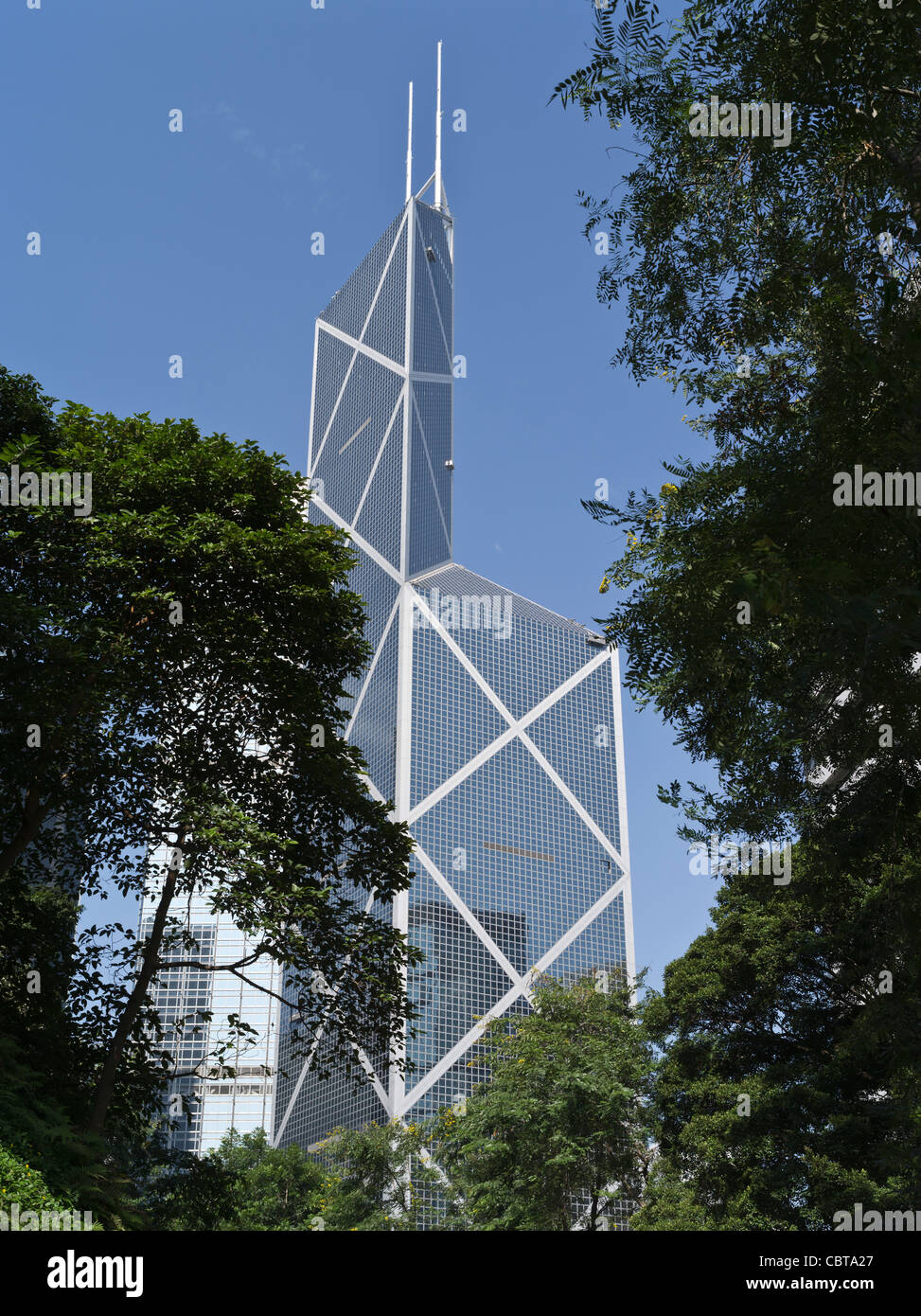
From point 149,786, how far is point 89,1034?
3394 millimetres

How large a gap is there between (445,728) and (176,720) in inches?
2543

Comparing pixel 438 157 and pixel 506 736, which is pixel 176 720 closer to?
pixel 506 736

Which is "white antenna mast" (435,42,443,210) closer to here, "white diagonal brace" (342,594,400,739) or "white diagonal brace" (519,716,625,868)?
"white diagonal brace" (342,594,400,739)

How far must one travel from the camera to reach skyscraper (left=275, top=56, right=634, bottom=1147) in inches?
2744

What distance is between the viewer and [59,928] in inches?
606

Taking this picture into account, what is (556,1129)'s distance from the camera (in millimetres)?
24312

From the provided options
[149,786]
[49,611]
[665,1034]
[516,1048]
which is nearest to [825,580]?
[49,611]

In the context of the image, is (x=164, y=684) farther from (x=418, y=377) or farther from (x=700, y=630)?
(x=418, y=377)

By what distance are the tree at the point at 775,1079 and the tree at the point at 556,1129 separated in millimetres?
1093

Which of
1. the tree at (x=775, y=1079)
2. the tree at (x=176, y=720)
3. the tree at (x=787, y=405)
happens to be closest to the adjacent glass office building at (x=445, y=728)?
the tree at (x=775, y=1079)

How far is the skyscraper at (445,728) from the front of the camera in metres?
69.7

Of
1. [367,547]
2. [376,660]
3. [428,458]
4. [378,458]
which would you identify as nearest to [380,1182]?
[376,660]

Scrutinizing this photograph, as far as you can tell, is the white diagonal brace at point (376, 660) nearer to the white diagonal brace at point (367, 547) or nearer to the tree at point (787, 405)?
the white diagonal brace at point (367, 547)

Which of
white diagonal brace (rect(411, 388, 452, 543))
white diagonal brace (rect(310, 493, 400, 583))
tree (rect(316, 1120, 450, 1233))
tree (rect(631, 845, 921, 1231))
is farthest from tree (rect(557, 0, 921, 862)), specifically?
white diagonal brace (rect(411, 388, 452, 543))
